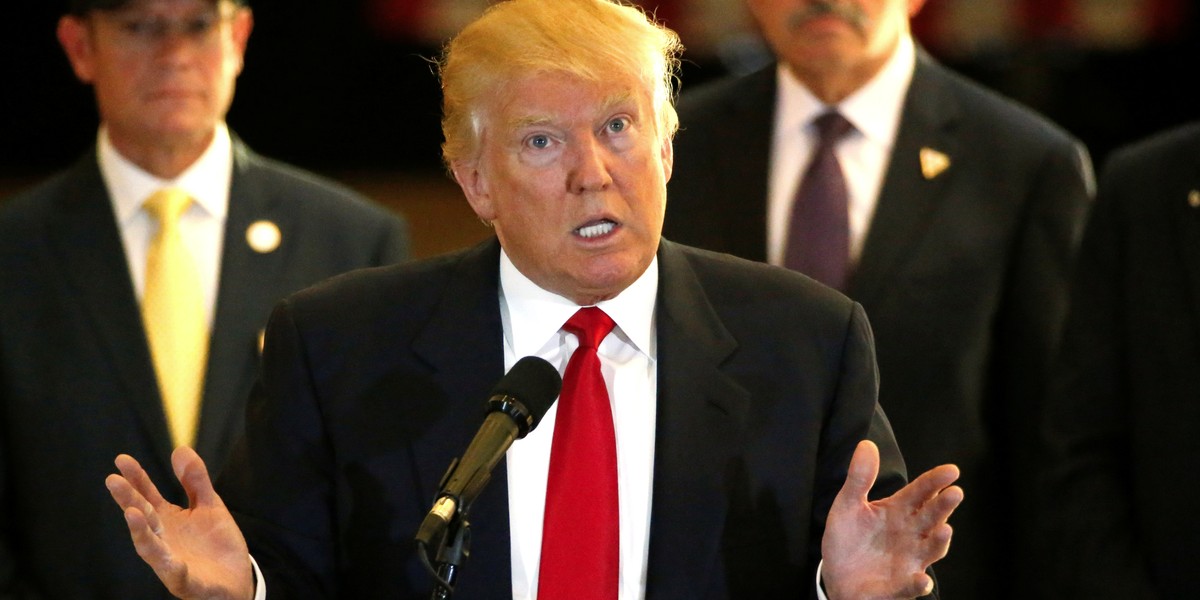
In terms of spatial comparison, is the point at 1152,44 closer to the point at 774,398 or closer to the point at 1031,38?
the point at 1031,38

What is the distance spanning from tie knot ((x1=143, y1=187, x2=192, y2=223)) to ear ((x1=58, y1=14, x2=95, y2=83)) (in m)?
0.31

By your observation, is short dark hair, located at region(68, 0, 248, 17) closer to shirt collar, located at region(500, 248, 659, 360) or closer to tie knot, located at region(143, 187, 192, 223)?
tie knot, located at region(143, 187, 192, 223)

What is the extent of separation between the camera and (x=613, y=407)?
2268mm

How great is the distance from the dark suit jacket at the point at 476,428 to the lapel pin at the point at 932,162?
0.82 m

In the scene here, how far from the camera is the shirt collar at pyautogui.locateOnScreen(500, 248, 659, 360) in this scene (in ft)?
7.59

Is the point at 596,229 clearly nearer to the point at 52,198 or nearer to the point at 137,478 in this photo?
the point at 137,478

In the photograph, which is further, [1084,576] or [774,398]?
[1084,576]

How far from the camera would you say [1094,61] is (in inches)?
242

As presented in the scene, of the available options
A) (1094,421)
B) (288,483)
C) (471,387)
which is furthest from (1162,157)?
(288,483)

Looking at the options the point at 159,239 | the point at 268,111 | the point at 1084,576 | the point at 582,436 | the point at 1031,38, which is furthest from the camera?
the point at 268,111

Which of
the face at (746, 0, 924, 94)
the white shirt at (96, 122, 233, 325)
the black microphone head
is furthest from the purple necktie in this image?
the black microphone head

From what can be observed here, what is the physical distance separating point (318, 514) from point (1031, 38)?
175 inches

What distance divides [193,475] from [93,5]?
1.50 meters

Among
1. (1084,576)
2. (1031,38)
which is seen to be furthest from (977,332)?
(1031,38)
